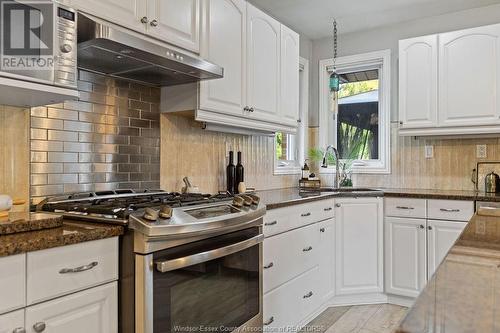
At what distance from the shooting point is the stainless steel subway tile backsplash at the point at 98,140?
1.81m

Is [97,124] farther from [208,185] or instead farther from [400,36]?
[400,36]

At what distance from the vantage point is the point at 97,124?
2.06 metres

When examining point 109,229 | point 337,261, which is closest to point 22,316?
point 109,229

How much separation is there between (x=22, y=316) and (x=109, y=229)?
1.22 feet

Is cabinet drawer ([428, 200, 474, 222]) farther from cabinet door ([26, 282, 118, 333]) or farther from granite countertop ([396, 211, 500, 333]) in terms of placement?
cabinet door ([26, 282, 118, 333])

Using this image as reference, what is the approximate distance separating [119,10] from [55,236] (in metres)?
1.05

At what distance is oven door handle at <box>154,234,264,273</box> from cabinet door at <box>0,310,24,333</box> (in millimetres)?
442

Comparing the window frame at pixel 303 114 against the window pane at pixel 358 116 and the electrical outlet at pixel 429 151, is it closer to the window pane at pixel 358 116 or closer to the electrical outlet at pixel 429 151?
the window pane at pixel 358 116

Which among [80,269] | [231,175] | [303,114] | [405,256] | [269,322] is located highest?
[303,114]

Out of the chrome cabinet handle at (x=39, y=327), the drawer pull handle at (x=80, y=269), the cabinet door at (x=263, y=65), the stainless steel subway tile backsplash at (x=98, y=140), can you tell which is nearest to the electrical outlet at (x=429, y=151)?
the cabinet door at (x=263, y=65)

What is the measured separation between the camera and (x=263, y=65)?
2.80 m

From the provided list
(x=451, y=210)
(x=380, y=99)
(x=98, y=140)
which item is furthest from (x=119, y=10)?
(x=380, y=99)

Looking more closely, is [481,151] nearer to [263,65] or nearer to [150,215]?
[263,65]

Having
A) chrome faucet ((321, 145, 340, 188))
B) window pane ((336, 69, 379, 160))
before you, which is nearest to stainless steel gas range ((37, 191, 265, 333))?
chrome faucet ((321, 145, 340, 188))
